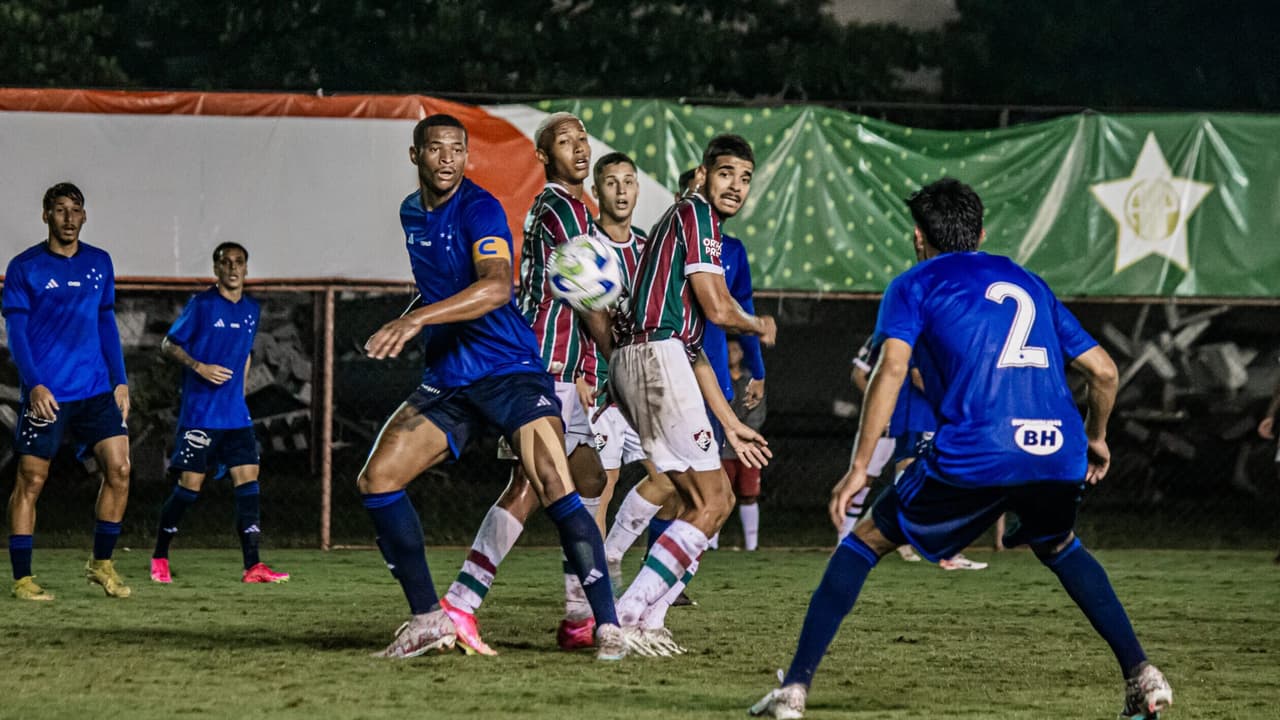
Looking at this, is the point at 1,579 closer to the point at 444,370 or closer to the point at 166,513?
the point at 166,513

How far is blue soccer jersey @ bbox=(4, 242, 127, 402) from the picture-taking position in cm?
990

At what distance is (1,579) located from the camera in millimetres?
10922

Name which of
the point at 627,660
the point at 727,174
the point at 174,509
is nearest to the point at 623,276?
the point at 727,174

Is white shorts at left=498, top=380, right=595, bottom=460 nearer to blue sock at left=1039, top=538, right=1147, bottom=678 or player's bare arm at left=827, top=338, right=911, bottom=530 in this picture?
player's bare arm at left=827, top=338, right=911, bottom=530

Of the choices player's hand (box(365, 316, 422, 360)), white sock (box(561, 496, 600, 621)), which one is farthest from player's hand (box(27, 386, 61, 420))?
player's hand (box(365, 316, 422, 360))

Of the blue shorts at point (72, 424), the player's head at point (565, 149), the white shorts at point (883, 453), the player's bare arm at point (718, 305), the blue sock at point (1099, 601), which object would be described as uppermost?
the player's head at point (565, 149)

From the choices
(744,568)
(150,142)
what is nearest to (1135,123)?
(744,568)

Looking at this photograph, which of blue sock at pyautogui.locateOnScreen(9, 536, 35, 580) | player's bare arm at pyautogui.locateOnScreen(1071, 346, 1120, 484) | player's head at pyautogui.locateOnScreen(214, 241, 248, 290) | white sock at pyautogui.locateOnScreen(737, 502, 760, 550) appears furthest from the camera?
white sock at pyautogui.locateOnScreen(737, 502, 760, 550)

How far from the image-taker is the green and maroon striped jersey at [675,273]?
734 centimetres

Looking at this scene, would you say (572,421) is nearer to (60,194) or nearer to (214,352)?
(60,194)

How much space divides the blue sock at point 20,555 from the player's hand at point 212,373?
5.62 feet

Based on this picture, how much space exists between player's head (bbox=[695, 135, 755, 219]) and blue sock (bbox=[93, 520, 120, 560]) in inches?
171

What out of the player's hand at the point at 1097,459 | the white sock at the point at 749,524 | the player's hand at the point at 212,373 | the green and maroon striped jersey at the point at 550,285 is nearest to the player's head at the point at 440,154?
the green and maroon striped jersey at the point at 550,285

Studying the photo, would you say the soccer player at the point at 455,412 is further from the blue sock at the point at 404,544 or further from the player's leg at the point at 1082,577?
the player's leg at the point at 1082,577
